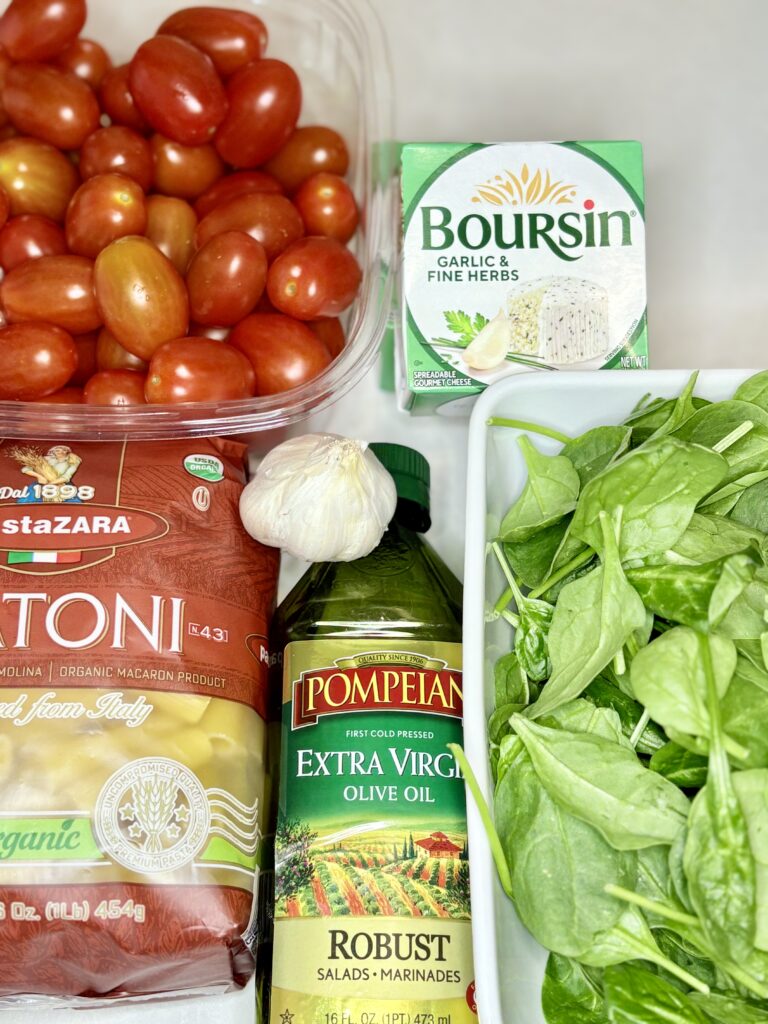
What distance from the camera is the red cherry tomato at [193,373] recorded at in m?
0.74

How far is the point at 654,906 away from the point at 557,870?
6 centimetres

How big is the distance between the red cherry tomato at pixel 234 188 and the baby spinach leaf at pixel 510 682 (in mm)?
442

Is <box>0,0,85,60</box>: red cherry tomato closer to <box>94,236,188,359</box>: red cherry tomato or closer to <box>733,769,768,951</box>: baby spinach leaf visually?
<box>94,236,188,359</box>: red cherry tomato

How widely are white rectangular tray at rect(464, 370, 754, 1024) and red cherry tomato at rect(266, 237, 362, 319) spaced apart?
169 mm

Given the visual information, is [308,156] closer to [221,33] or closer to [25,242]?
[221,33]

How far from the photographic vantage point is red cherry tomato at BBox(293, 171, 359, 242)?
2.69 ft

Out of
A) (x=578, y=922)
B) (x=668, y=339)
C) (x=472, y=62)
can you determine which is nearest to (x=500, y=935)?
(x=578, y=922)

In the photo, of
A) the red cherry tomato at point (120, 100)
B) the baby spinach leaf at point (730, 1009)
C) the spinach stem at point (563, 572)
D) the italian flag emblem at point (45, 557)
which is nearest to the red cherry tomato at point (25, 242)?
the red cherry tomato at point (120, 100)

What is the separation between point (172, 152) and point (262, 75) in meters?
0.10

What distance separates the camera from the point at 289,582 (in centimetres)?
84

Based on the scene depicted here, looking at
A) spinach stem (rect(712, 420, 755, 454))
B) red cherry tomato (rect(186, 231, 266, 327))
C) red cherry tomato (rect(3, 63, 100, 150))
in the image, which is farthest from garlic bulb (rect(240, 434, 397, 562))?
red cherry tomato (rect(3, 63, 100, 150))

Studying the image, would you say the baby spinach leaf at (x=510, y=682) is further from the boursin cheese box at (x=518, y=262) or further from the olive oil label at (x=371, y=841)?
the boursin cheese box at (x=518, y=262)

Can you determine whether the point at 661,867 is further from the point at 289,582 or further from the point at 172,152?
the point at 172,152

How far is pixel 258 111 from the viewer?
817mm
